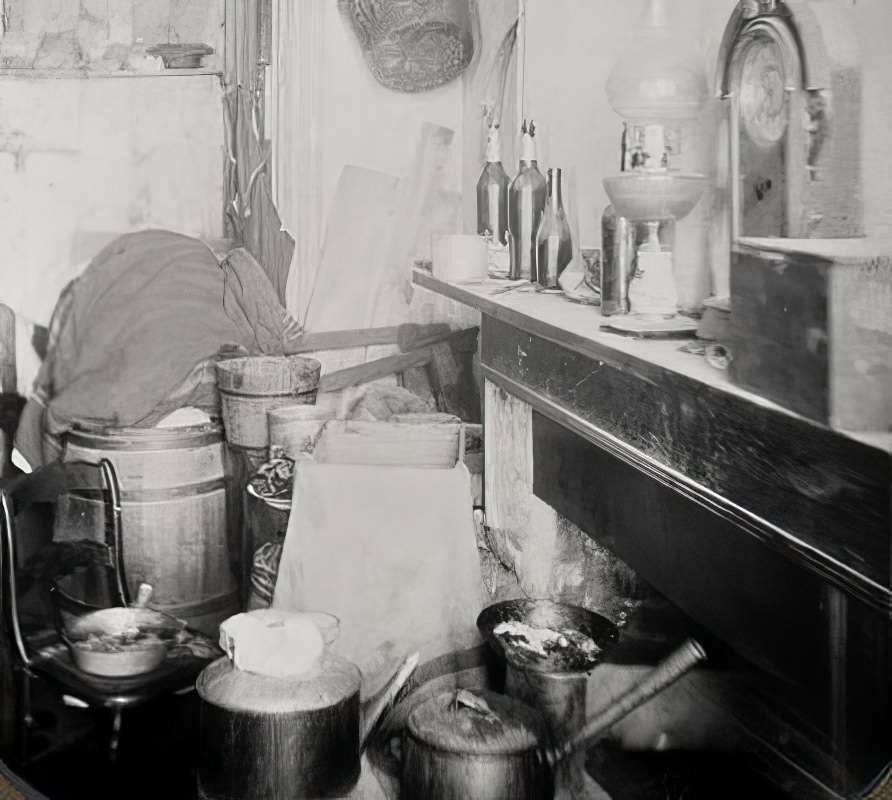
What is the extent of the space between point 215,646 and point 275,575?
6.8 inches

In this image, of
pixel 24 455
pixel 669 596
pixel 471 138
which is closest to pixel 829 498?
pixel 669 596

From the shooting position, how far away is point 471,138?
187 cm

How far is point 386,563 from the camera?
1.84 metres

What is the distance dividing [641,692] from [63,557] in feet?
3.72

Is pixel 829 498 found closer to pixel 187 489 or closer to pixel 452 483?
pixel 452 483

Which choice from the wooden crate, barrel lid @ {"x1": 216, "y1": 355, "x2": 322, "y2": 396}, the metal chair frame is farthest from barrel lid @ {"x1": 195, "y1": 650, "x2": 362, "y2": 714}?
the wooden crate

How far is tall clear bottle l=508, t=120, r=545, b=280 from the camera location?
1.82 m

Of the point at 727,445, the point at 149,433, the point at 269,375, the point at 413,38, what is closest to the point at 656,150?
the point at 727,445

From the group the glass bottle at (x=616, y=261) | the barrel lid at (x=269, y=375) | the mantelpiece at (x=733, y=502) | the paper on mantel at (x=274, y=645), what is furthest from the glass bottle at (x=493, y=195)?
the paper on mantel at (x=274, y=645)

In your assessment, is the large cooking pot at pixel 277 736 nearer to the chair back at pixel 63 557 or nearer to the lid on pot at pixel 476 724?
the lid on pot at pixel 476 724

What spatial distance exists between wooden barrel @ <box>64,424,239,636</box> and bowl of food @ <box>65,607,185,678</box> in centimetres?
3

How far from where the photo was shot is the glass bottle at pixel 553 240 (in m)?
1.78

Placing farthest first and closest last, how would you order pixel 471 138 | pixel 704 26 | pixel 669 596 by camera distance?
pixel 471 138
pixel 669 596
pixel 704 26

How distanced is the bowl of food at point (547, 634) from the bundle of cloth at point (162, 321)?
648 mm
